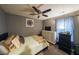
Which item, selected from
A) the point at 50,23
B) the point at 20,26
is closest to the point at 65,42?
the point at 50,23

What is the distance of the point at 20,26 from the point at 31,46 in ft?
1.36

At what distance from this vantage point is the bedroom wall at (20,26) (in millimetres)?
2000

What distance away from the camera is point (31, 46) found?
202 cm

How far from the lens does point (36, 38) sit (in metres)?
2.09

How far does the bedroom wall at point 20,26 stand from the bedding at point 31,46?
0.11 meters

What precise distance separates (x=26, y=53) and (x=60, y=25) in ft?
2.60

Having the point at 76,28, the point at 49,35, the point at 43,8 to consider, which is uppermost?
the point at 43,8

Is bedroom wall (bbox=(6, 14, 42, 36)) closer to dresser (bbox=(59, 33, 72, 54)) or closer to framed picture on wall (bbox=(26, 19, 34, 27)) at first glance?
framed picture on wall (bbox=(26, 19, 34, 27))

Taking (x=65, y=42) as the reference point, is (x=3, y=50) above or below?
below

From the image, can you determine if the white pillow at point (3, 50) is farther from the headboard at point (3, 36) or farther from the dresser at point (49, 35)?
the dresser at point (49, 35)

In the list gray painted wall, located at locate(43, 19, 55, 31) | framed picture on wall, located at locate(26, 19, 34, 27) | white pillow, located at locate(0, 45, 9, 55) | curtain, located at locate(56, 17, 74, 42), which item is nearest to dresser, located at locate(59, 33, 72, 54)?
curtain, located at locate(56, 17, 74, 42)

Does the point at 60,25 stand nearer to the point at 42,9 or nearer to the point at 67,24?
the point at 67,24

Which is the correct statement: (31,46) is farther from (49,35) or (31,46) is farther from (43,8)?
(43,8)

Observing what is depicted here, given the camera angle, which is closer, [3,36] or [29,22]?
[3,36]
